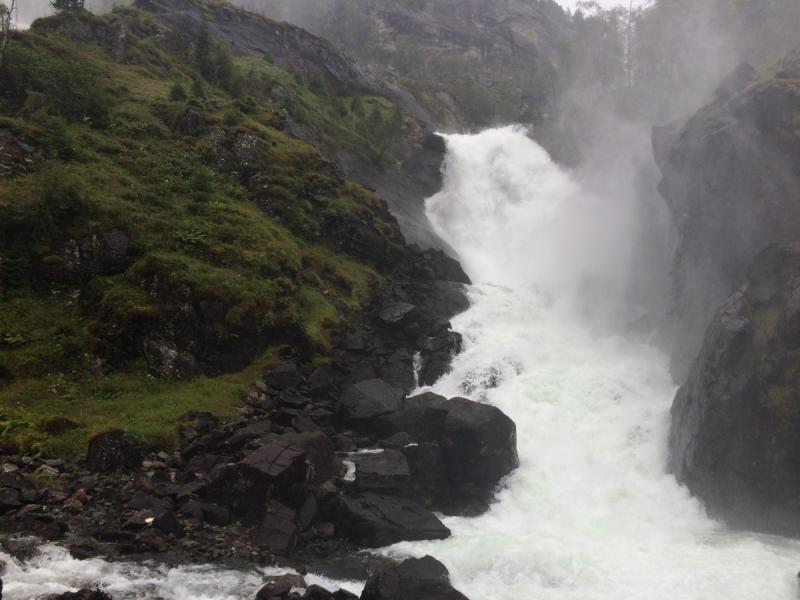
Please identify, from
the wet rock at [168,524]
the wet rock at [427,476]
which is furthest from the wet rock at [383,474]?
the wet rock at [168,524]

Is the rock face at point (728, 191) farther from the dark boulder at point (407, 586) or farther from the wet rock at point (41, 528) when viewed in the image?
the wet rock at point (41, 528)

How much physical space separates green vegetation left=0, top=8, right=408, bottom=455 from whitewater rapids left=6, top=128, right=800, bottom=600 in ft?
18.6

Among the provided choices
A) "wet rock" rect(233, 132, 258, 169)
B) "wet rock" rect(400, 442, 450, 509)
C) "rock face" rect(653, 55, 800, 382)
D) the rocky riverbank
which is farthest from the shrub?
"wet rock" rect(400, 442, 450, 509)

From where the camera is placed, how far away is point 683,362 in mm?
24281

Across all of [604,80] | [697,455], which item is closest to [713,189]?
[697,455]

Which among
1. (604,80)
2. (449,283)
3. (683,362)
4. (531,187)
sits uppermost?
(604,80)

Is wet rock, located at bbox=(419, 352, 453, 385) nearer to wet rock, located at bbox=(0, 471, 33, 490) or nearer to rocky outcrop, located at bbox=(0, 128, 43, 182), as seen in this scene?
wet rock, located at bbox=(0, 471, 33, 490)

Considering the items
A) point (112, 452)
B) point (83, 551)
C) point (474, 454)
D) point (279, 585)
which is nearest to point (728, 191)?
point (474, 454)

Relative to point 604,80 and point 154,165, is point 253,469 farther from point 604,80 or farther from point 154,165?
point 604,80

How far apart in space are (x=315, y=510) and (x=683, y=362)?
19050mm

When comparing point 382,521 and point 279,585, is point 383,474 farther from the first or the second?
point 279,585

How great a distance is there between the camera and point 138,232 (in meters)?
20.9

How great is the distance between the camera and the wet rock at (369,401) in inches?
737

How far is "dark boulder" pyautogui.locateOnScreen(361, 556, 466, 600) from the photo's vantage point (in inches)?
433
